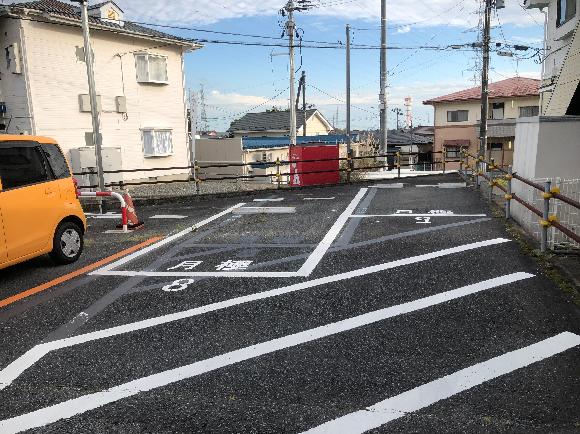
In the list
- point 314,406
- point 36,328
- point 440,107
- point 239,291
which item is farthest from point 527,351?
point 440,107

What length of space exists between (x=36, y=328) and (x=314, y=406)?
317cm

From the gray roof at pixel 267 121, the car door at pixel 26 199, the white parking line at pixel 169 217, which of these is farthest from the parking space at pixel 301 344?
the gray roof at pixel 267 121

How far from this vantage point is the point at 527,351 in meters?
3.67

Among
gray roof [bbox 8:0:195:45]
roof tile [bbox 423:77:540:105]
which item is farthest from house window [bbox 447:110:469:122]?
gray roof [bbox 8:0:195:45]

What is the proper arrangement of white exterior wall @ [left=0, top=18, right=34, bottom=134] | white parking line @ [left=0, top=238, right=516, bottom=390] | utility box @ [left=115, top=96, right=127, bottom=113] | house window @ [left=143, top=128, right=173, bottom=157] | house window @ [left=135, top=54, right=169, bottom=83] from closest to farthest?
white parking line @ [left=0, top=238, right=516, bottom=390]
white exterior wall @ [left=0, top=18, right=34, bottom=134]
utility box @ [left=115, top=96, right=127, bottom=113]
house window @ [left=135, top=54, right=169, bottom=83]
house window @ [left=143, top=128, right=173, bottom=157]

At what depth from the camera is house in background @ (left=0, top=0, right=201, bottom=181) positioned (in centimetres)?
1639

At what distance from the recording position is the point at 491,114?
1436 inches

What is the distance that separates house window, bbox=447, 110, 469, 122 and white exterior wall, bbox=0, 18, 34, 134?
1312 inches

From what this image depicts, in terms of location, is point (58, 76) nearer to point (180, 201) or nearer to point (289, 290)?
point (180, 201)

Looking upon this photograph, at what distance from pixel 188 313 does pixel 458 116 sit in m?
38.6

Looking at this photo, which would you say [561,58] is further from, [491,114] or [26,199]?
[491,114]

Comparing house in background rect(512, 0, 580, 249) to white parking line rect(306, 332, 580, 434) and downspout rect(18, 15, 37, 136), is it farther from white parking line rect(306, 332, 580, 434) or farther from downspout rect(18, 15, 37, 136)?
downspout rect(18, 15, 37, 136)

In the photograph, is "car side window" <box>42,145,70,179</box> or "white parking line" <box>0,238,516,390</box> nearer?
"white parking line" <box>0,238,516,390</box>

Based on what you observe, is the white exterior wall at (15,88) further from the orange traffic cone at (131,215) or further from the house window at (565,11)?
the house window at (565,11)
